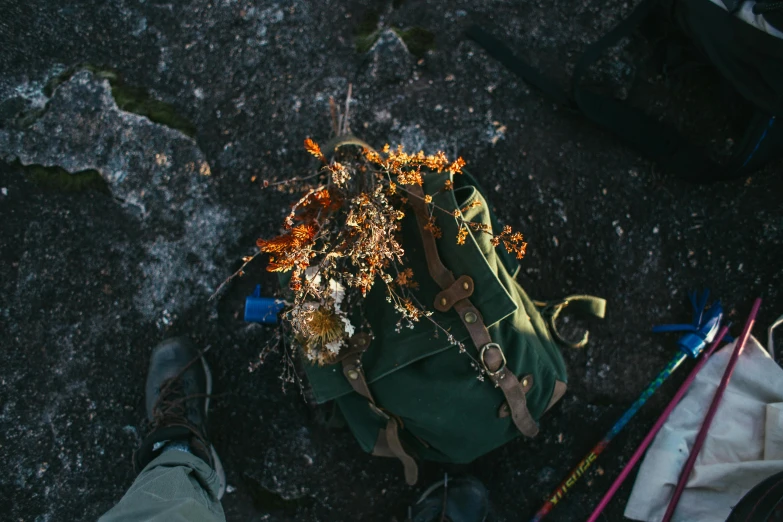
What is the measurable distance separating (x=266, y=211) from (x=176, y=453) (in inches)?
44.3

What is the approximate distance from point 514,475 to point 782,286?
1.55 m

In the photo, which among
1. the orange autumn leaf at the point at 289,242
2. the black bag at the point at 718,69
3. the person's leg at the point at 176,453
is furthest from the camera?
the black bag at the point at 718,69

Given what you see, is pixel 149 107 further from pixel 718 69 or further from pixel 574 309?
pixel 718 69

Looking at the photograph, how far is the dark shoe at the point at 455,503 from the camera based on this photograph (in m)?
2.36

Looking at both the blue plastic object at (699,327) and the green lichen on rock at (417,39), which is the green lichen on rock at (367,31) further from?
the blue plastic object at (699,327)

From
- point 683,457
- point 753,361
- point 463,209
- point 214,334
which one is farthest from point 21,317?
point 753,361

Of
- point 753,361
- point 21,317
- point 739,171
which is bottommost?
point 21,317

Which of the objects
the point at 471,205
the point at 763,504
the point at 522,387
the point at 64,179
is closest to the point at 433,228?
the point at 471,205

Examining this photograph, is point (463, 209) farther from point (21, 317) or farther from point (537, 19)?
point (21, 317)

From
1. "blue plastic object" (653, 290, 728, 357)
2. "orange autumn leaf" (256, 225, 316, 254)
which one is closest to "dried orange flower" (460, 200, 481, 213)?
"orange autumn leaf" (256, 225, 316, 254)

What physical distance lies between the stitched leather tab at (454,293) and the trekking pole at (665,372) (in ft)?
3.66

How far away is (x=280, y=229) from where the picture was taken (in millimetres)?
2557

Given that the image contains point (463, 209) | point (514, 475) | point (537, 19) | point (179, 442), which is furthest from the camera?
point (537, 19)

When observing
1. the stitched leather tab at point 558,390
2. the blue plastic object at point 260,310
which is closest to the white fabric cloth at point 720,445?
the stitched leather tab at point 558,390
